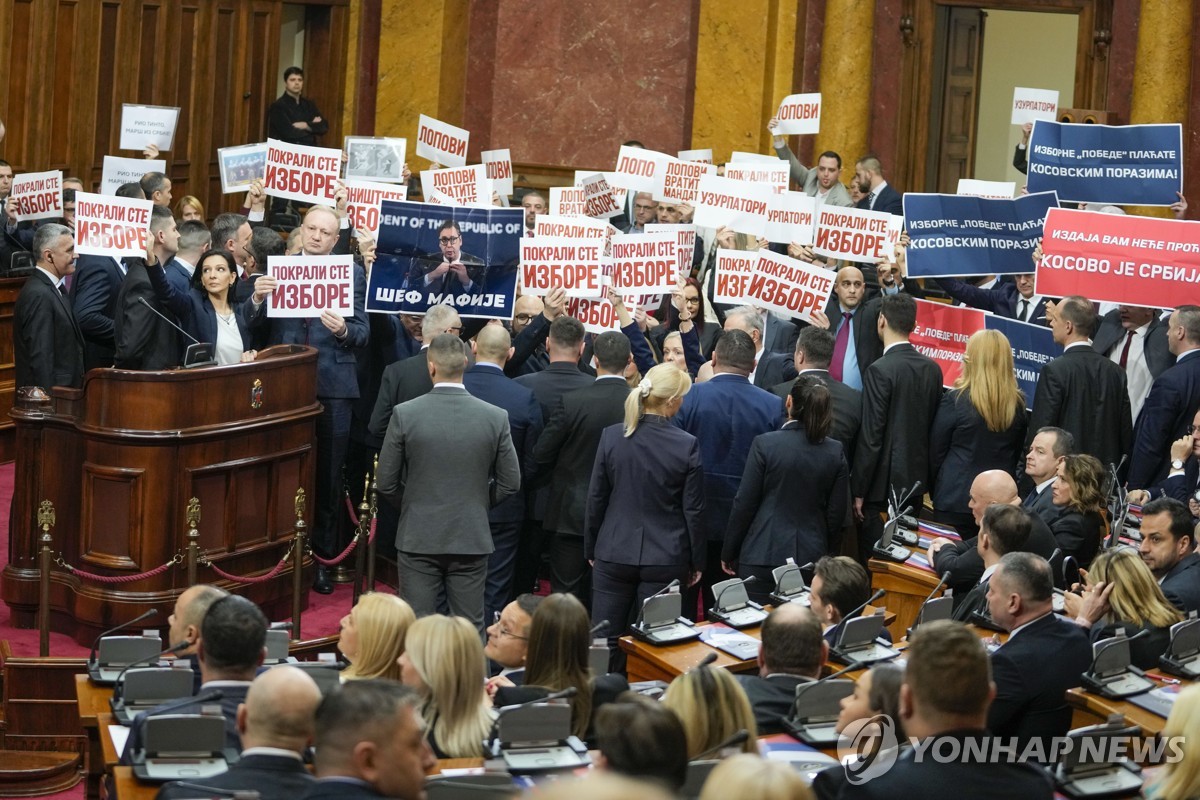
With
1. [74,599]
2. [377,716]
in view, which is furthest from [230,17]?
[377,716]

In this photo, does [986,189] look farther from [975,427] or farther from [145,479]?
[145,479]

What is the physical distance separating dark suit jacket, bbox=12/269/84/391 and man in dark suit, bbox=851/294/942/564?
15.5 ft

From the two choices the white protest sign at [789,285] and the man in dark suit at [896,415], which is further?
the white protest sign at [789,285]

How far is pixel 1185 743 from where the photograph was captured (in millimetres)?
4801

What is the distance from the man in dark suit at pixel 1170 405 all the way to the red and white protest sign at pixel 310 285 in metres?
4.53

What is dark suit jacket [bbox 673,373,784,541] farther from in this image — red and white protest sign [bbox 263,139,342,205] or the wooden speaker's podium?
red and white protest sign [bbox 263,139,342,205]

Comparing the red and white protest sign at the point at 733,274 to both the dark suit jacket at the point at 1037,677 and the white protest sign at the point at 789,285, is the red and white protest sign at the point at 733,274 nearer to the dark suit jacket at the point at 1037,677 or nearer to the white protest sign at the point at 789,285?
the white protest sign at the point at 789,285

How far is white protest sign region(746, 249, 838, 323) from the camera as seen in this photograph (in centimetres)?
1056

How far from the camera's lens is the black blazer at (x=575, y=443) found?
345 inches

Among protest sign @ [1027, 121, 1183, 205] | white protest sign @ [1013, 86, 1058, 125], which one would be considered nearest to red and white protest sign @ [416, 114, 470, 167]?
white protest sign @ [1013, 86, 1058, 125]

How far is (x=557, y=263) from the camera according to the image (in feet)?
33.0

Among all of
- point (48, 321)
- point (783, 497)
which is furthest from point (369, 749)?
point (48, 321)

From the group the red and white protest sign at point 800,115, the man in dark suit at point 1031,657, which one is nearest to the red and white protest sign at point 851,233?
the red and white protest sign at point 800,115

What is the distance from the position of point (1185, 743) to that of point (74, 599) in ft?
19.0
